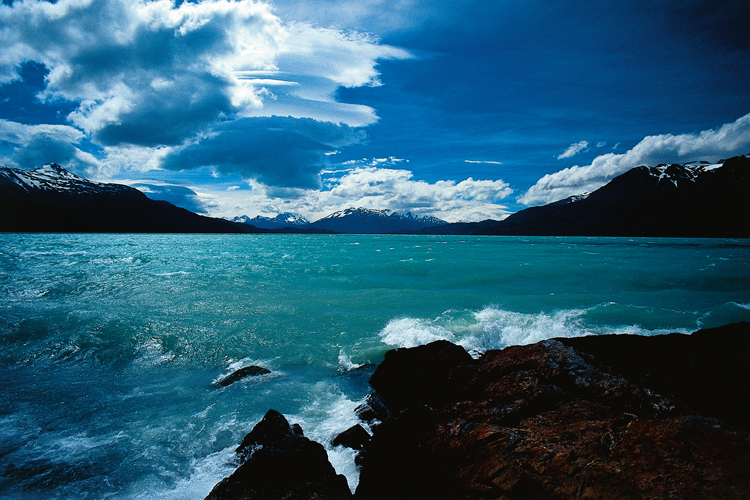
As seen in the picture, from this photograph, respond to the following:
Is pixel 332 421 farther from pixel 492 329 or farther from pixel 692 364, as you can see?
pixel 492 329

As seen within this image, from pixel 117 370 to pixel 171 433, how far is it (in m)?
4.79

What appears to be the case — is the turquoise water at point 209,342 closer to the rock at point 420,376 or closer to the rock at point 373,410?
the rock at point 373,410

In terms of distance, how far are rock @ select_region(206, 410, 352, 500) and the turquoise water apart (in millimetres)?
1253

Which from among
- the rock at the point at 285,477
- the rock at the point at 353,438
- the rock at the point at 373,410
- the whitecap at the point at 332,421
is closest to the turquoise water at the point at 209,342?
the whitecap at the point at 332,421

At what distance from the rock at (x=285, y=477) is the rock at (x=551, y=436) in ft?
1.81

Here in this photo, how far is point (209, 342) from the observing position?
12289mm

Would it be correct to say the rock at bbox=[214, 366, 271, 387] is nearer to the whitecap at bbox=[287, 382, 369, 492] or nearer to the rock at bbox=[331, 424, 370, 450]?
the whitecap at bbox=[287, 382, 369, 492]

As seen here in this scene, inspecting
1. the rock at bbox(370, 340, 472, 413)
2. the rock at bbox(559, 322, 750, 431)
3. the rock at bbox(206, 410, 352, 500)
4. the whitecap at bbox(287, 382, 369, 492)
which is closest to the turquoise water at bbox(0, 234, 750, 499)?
the whitecap at bbox(287, 382, 369, 492)

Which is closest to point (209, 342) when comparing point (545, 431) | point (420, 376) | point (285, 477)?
point (420, 376)

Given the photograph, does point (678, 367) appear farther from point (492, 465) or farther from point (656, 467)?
point (492, 465)

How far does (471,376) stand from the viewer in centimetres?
751

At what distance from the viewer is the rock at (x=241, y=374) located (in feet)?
30.6

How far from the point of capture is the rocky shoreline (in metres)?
3.24

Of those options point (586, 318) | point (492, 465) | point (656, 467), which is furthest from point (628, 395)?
point (586, 318)
